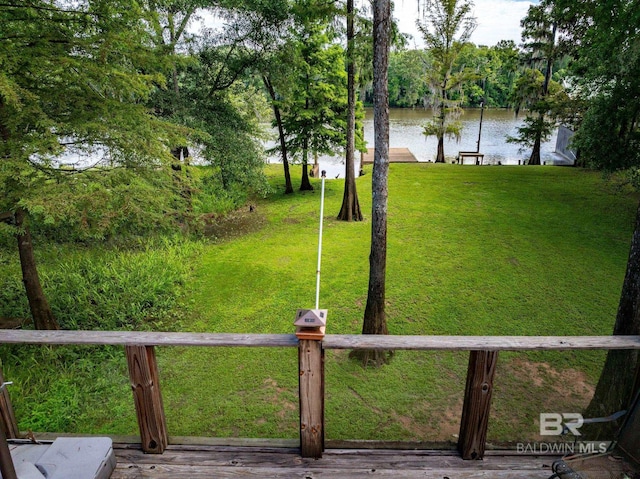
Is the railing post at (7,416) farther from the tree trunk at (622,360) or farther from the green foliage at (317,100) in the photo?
the green foliage at (317,100)

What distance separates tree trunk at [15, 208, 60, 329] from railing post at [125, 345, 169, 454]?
413cm

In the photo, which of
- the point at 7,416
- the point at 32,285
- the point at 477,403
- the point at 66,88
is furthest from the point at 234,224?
the point at 477,403

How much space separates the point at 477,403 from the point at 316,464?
946 mm

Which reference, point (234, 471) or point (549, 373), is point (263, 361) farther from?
point (549, 373)

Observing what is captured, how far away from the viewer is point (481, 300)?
684 cm

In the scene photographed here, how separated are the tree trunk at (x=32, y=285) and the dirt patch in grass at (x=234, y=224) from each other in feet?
16.5

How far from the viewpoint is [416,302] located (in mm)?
6887

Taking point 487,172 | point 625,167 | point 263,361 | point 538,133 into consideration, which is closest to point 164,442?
point 263,361

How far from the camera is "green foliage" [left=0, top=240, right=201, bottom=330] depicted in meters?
6.38

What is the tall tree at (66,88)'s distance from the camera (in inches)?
163

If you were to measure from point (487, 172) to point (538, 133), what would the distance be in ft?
11.1

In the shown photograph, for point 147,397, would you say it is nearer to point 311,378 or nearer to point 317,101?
point 311,378

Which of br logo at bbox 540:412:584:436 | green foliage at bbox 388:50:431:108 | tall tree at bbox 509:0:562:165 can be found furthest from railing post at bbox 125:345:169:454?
tall tree at bbox 509:0:562:165

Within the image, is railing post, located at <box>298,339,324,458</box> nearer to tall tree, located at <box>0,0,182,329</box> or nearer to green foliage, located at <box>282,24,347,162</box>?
tall tree, located at <box>0,0,182,329</box>
